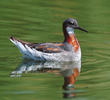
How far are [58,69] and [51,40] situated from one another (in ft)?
10.6

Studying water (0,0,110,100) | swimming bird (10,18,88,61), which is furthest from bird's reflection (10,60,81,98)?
swimming bird (10,18,88,61)

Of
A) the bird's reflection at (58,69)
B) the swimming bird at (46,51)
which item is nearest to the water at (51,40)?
the bird's reflection at (58,69)

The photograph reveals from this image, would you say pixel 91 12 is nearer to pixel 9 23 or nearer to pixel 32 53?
pixel 9 23

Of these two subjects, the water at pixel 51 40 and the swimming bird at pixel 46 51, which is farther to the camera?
the swimming bird at pixel 46 51

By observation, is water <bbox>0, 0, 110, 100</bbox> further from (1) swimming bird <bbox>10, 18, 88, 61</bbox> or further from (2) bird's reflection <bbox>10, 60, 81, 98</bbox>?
(1) swimming bird <bbox>10, 18, 88, 61</bbox>

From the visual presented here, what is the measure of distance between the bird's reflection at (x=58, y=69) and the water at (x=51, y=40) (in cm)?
15

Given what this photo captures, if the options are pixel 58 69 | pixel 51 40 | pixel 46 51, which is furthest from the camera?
pixel 51 40

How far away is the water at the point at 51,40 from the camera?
39.5 ft

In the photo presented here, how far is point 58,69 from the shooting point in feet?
47.8

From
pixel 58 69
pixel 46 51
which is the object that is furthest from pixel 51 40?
pixel 58 69

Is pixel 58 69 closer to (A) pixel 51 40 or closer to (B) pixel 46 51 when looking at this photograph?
(B) pixel 46 51

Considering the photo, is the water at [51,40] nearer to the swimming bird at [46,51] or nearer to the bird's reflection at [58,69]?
the bird's reflection at [58,69]

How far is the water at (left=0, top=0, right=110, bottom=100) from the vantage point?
1204 centimetres

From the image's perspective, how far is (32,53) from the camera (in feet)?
51.5
